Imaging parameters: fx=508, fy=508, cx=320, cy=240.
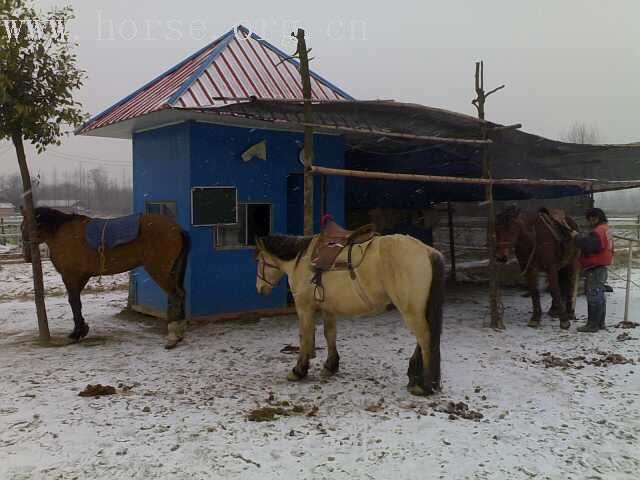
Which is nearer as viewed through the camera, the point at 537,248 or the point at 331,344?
the point at 331,344

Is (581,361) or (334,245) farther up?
(334,245)

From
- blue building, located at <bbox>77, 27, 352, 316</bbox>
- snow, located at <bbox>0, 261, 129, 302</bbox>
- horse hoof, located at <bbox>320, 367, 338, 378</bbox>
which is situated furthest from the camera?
snow, located at <bbox>0, 261, 129, 302</bbox>

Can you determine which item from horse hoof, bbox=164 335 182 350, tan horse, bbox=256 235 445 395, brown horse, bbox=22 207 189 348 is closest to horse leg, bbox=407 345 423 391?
tan horse, bbox=256 235 445 395

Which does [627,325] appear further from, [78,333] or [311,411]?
[78,333]

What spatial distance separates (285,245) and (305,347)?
105 centimetres

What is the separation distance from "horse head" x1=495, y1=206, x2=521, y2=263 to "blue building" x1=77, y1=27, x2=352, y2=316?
2.68 metres

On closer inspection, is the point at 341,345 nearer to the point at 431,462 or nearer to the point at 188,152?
the point at 431,462

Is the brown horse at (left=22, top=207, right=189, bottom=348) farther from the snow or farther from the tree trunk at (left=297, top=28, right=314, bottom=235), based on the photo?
the snow

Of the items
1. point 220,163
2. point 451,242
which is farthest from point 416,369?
point 451,242

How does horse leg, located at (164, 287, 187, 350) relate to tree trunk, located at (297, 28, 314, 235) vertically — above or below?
below

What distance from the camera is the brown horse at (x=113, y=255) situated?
6.50 metres

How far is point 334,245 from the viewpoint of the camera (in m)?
4.91

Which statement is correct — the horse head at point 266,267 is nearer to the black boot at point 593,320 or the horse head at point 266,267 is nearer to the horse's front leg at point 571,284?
the black boot at point 593,320

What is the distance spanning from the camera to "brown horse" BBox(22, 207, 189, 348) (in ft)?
21.3
